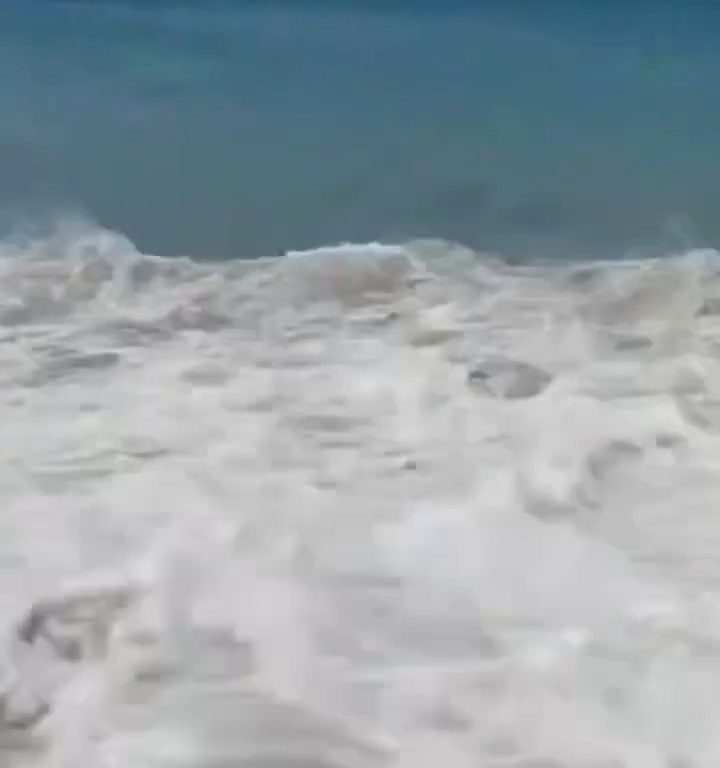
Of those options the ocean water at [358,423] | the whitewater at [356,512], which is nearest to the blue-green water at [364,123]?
the ocean water at [358,423]

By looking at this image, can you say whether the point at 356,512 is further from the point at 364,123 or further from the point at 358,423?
the point at 364,123

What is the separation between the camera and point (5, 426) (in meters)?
0.76

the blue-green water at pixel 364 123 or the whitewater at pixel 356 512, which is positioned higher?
the blue-green water at pixel 364 123

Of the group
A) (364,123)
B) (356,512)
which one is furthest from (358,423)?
(364,123)

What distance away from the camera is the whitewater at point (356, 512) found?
0.53 metres

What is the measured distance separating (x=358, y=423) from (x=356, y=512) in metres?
0.11

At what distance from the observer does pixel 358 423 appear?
2.52ft

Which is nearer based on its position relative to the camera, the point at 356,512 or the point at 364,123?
the point at 356,512

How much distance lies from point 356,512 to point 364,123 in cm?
78

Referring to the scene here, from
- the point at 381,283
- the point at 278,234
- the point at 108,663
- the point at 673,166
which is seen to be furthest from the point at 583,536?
the point at 673,166

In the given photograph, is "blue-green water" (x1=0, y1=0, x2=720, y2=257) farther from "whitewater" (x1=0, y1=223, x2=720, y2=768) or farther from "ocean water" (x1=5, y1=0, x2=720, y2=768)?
"whitewater" (x1=0, y1=223, x2=720, y2=768)

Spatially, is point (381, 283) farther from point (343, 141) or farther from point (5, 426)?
point (343, 141)

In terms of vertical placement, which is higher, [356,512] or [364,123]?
[364,123]

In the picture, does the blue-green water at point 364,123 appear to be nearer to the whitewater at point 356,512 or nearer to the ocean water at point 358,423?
the ocean water at point 358,423
